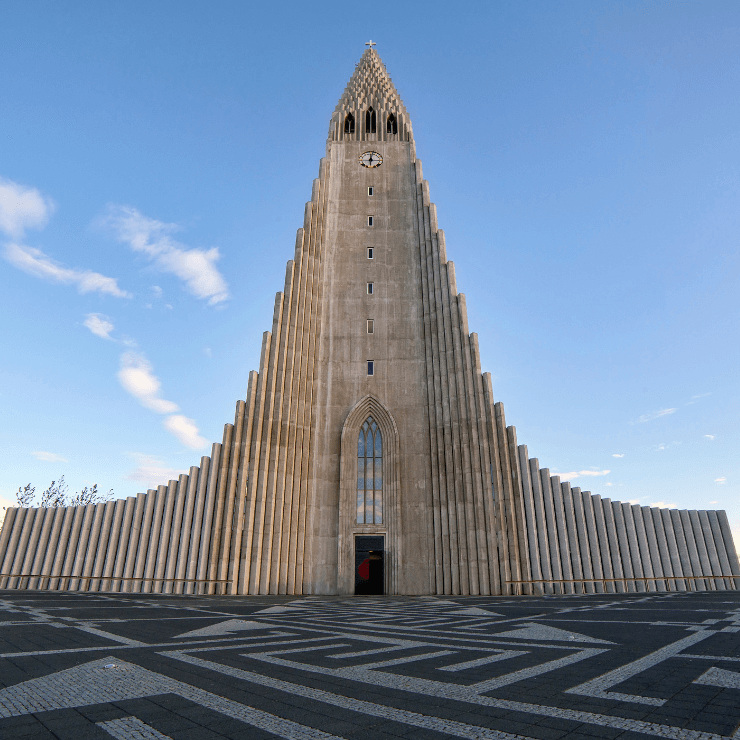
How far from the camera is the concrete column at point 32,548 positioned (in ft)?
102

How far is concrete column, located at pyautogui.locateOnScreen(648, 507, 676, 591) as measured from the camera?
28.0 metres

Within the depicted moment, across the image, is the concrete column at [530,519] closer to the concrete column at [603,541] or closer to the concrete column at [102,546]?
the concrete column at [603,541]

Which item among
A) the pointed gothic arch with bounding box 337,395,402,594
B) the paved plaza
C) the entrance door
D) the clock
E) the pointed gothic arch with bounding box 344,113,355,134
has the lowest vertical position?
the paved plaza

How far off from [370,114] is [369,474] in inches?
1214

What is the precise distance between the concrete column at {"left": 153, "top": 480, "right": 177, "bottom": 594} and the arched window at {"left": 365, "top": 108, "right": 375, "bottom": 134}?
31.9 m

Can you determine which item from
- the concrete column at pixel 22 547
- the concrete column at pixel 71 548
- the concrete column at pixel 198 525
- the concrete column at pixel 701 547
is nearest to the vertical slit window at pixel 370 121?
the concrete column at pixel 198 525

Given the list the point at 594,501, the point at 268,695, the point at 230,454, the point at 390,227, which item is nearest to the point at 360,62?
the point at 390,227

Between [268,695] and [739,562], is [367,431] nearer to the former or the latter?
[739,562]

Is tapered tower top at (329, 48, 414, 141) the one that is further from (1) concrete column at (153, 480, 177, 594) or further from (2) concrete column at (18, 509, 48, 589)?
(2) concrete column at (18, 509, 48, 589)

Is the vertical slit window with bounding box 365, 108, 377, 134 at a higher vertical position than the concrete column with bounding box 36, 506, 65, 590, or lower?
higher

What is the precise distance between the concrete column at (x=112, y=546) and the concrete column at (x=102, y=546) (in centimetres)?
13

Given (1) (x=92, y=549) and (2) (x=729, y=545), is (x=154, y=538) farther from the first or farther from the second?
(2) (x=729, y=545)

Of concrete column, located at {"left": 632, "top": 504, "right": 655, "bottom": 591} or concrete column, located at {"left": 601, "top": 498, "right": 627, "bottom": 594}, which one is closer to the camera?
concrete column, located at {"left": 601, "top": 498, "right": 627, "bottom": 594}

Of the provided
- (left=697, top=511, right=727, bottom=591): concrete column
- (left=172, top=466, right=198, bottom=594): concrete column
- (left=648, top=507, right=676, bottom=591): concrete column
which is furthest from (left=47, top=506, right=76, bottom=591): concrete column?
(left=697, top=511, right=727, bottom=591): concrete column
